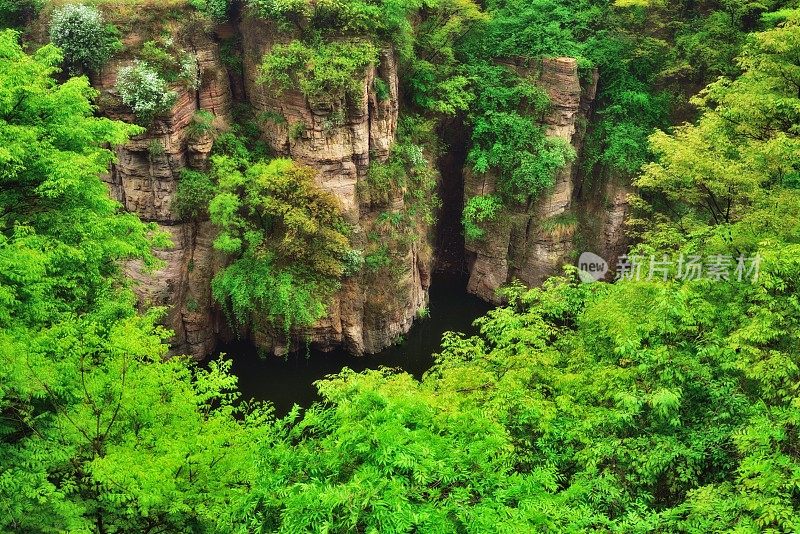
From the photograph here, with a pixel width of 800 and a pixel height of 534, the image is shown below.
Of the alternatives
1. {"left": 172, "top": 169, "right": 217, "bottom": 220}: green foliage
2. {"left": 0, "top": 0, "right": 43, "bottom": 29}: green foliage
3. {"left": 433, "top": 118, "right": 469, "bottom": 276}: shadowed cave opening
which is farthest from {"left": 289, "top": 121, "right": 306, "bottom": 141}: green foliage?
{"left": 0, "top": 0, "right": 43, "bottom": 29}: green foliage

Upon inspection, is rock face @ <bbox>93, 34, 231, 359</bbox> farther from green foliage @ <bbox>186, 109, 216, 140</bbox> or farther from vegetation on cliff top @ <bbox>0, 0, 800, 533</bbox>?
vegetation on cliff top @ <bbox>0, 0, 800, 533</bbox>

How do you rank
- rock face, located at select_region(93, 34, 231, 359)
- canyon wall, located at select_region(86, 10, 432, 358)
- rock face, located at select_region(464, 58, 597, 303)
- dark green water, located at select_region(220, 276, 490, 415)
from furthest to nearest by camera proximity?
rock face, located at select_region(464, 58, 597, 303) < dark green water, located at select_region(220, 276, 490, 415) < canyon wall, located at select_region(86, 10, 432, 358) < rock face, located at select_region(93, 34, 231, 359)

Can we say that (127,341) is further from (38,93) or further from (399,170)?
(399,170)

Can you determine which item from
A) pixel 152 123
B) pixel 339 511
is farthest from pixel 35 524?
pixel 152 123

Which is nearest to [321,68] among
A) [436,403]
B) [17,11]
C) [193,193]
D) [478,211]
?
[193,193]

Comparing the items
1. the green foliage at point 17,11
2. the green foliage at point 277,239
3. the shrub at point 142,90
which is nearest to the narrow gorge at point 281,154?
the shrub at point 142,90
